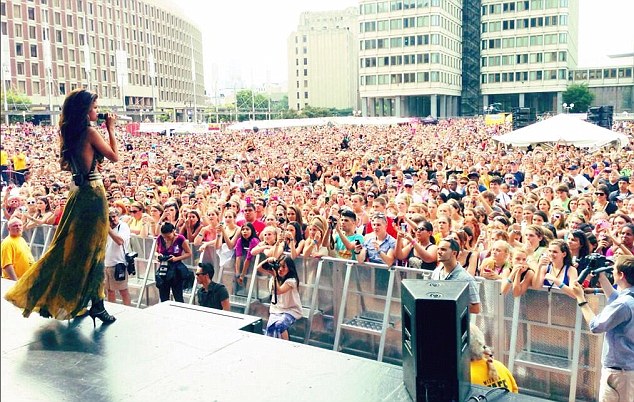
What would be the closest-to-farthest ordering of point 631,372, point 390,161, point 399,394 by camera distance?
point 399,394 < point 631,372 < point 390,161

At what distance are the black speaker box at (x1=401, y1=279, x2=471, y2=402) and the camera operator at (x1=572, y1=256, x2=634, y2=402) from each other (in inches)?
58.6

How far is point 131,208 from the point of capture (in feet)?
31.6

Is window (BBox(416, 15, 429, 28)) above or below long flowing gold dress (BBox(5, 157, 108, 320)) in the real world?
above

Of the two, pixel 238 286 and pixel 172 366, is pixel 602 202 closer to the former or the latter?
pixel 238 286

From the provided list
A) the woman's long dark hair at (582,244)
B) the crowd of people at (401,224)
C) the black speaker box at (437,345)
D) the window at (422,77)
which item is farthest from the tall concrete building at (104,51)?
the black speaker box at (437,345)

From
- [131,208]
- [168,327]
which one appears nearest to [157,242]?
[131,208]

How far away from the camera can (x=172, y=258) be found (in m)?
7.38

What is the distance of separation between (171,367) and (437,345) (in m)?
1.73

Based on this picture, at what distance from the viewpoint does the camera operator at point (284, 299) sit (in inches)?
253

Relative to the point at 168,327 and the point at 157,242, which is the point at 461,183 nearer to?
the point at 157,242

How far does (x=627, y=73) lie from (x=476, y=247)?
4080 inches

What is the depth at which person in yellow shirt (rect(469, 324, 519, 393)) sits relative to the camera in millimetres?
4070

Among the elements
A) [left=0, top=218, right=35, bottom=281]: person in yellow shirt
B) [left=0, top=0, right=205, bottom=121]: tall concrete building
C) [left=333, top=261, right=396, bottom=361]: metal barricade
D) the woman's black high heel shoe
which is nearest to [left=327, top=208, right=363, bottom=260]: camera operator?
[left=333, top=261, right=396, bottom=361]: metal barricade

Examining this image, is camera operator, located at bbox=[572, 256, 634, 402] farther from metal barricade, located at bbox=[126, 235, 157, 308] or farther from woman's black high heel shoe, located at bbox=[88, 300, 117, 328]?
metal barricade, located at bbox=[126, 235, 157, 308]
